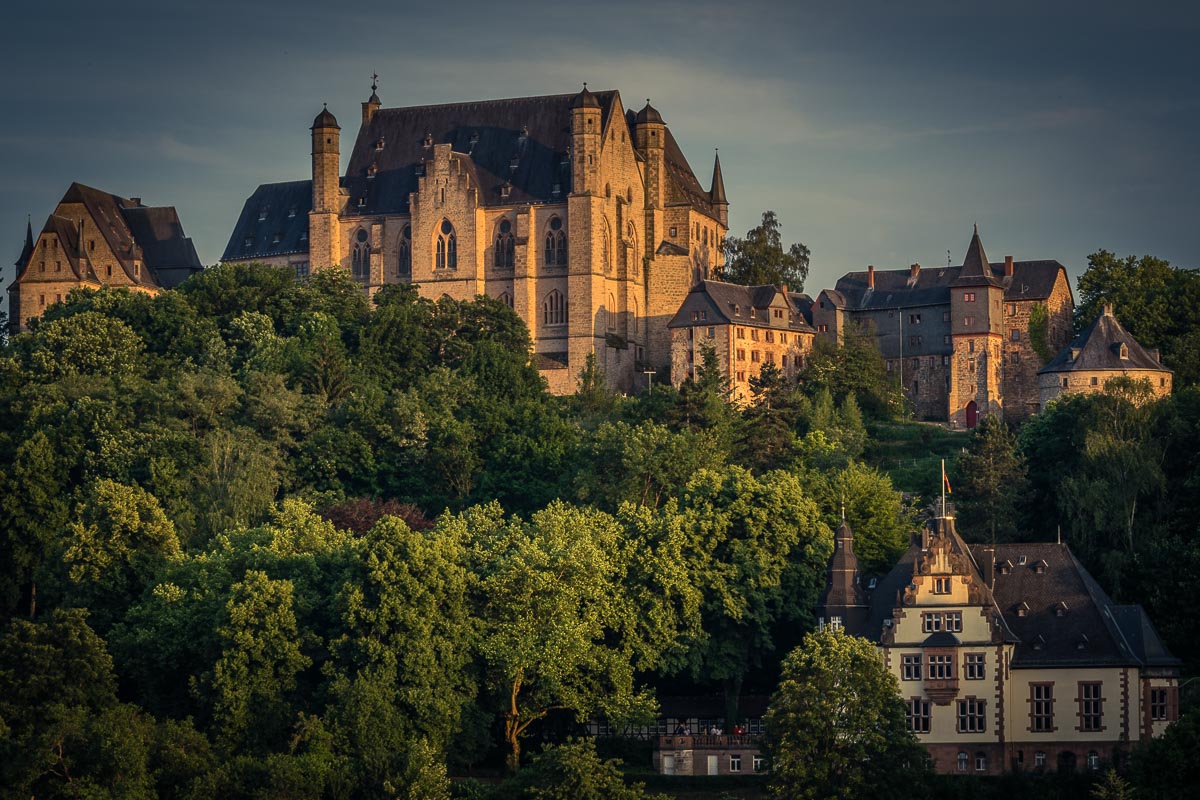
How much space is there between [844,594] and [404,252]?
52.4 m

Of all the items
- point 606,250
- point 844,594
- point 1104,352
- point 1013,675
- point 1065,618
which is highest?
point 606,250

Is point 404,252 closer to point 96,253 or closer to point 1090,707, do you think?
point 96,253

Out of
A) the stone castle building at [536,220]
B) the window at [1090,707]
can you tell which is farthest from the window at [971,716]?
the stone castle building at [536,220]

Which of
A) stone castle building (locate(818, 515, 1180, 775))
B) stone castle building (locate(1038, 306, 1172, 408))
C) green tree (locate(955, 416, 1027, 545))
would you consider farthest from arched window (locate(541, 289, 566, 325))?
stone castle building (locate(818, 515, 1180, 775))

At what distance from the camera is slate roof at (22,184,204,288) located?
11925cm

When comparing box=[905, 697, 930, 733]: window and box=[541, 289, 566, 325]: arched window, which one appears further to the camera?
box=[541, 289, 566, 325]: arched window

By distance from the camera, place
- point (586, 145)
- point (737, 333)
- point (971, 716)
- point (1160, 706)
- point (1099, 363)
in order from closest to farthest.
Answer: point (1160, 706) < point (971, 716) < point (1099, 363) < point (737, 333) < point (586, 145)

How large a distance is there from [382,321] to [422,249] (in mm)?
13315

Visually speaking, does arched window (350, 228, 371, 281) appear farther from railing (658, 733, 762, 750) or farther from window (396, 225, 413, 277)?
railing (658, 733, 762, 750)

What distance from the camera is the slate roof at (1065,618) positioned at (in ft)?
222

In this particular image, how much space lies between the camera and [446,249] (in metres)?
117

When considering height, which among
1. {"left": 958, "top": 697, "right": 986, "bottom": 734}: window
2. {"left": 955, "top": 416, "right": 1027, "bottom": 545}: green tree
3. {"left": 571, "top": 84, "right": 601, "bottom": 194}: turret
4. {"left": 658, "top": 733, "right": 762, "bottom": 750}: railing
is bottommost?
{"left": 658, "top": 733, "right": 762, "bottom": 750}: railing

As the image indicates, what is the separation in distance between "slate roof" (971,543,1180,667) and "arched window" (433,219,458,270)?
49.8m

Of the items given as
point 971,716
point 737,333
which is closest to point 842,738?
point 971,716
